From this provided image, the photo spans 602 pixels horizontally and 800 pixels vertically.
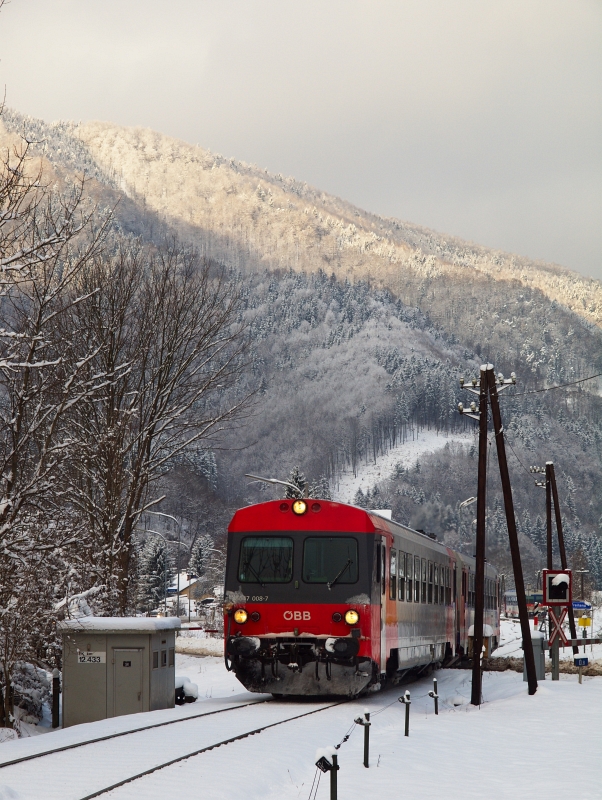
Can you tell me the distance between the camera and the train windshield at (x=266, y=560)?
16.8 metres

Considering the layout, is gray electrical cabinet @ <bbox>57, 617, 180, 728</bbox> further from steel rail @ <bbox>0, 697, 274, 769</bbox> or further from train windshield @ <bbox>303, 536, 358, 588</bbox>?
train windshield @ <bbox>303, 536, 358, 588</bbox>

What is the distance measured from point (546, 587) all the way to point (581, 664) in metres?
1.74

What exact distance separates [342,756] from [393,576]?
714 centimetres

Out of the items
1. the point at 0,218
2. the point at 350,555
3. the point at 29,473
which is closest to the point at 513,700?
the point at 350,555

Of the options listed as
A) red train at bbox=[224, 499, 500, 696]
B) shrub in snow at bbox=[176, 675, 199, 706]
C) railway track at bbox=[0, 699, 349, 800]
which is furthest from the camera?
shrub in snow at bbox=[176, 675, 199, 706]

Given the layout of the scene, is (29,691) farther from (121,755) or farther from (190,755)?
(190,755)

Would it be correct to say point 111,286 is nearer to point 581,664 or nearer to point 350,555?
point 350,555

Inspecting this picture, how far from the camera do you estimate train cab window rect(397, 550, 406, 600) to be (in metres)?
19.0

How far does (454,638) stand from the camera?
27453 millimetres

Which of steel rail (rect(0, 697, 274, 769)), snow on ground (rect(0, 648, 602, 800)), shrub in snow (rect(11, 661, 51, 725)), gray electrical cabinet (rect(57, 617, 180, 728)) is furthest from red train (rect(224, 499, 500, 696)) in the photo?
shrub in snow (rect(11, 661, 51, 725))

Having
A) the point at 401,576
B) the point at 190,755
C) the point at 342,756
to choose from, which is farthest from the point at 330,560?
the point at 190,755

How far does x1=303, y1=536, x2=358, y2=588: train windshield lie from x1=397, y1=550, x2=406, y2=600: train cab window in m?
2.45

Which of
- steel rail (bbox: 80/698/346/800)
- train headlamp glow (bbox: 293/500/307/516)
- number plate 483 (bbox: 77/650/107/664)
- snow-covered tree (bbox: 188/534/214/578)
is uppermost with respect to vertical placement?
snow-covered tree (bbox: 188/534/214/578)

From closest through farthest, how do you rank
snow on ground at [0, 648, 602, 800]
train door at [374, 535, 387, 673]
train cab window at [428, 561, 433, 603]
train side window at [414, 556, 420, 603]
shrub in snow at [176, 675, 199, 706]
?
snow on ground at [0, 648, 602, 800] < train door at [374, 535, 387, 673] < shrub in snow at [176, 675, 199, 706] < train side window at [414, 556, 420, 603] < train cab window at [428, 561, 433, 603]
